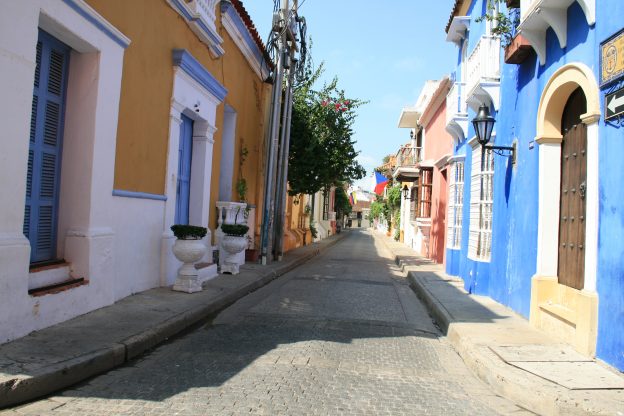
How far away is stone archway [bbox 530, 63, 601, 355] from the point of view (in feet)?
17.1

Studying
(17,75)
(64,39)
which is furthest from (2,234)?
(64,39)

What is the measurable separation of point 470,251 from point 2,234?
8073mm

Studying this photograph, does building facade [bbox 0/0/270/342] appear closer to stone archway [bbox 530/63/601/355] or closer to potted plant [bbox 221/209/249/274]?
potted plant [bbox 221/209/249/274]

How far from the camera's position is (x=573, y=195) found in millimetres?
6121

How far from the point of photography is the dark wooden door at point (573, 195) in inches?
231

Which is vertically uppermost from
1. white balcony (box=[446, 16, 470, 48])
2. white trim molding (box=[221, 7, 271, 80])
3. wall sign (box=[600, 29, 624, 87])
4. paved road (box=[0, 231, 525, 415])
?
white balcony (box=[446, 16, 470, 48])

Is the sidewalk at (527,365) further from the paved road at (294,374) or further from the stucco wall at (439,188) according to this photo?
the stucco wall at (439,188)

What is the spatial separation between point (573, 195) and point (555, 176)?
17.0 inches

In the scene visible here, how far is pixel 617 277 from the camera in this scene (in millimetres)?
4695

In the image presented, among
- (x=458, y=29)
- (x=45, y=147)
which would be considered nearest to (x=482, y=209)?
(x=458, y=29)

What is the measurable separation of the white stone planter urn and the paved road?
285 centimetres

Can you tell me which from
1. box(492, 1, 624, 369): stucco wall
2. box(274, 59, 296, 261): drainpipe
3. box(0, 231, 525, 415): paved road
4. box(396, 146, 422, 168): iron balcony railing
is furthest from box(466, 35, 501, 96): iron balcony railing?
box(396, 146, 422, 168): iron balcony railing

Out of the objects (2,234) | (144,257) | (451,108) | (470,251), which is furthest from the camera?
(451,108)

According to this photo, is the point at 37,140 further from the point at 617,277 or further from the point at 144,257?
the point at 617,277
